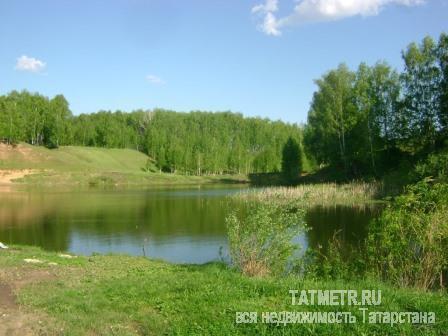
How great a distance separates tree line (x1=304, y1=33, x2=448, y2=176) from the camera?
4775 cm

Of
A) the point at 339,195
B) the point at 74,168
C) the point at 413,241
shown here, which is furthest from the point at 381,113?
the point at 74,168

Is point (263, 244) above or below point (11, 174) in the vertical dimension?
below

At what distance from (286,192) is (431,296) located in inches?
1380

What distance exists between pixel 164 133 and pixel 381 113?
84590 millimetres

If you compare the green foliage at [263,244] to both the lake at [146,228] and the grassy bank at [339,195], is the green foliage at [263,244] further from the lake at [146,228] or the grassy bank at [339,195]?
the grassy bank at [339,195]

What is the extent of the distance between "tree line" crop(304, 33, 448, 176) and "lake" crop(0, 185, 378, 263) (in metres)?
18.3

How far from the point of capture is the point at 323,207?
37.2 m

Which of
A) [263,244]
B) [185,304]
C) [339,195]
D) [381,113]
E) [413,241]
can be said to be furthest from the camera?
[381,113]

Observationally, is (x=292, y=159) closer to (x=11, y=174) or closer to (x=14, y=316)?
(x=11, y=174)

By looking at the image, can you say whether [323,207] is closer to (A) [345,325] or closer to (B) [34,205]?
(B) [34,205]

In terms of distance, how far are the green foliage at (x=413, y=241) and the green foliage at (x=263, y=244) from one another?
6.60 ft

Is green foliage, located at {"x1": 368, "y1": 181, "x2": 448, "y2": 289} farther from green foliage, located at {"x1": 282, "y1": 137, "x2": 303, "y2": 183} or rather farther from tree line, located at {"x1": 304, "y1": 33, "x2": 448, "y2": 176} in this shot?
green foliage, located at {"x1": 282, "y1": 137, "x2": 303, "y2": 183}

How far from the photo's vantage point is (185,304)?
7.80 m

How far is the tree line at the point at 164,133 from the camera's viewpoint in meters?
106
